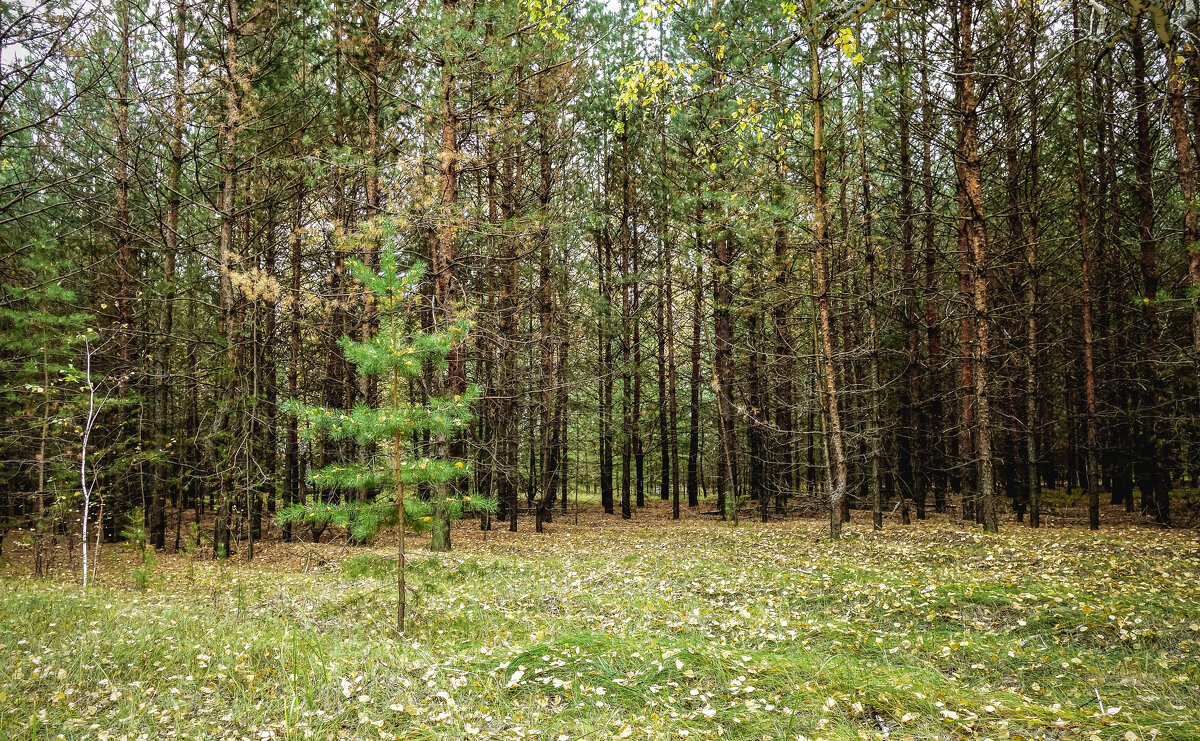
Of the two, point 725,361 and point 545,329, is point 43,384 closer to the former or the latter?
point 545,329

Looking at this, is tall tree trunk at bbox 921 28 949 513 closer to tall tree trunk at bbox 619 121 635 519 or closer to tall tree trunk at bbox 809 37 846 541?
tall tree trunk at bbox 809 37 846 541

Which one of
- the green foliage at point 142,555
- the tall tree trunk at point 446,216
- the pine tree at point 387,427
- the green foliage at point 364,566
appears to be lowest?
the green foliage at point 142,555

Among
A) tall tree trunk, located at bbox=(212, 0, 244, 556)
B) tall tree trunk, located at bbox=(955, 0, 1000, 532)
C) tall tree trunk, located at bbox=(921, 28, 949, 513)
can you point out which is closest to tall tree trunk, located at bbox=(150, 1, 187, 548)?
tall tree trunk, located at bbox=(212, 0, 244, 556)

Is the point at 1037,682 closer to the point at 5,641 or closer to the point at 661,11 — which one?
the point at 661,11

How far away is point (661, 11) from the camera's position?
5273 millimetres

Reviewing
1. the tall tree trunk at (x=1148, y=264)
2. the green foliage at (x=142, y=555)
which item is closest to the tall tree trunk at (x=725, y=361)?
the tall tree trunk at (x=1148, y=264)

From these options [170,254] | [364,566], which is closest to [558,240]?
[170,254]

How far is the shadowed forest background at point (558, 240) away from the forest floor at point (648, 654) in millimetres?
1582

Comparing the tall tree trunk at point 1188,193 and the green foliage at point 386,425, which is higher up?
the tall tree trunk at point 1188,193

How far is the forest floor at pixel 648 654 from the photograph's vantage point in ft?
12.8

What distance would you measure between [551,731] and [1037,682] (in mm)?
3781

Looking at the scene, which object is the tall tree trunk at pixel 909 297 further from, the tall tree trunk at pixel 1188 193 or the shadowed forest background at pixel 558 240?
the tall tree trunk at pixel 1188 193

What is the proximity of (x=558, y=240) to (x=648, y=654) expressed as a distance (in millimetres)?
12936

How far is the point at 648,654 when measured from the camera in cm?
501
